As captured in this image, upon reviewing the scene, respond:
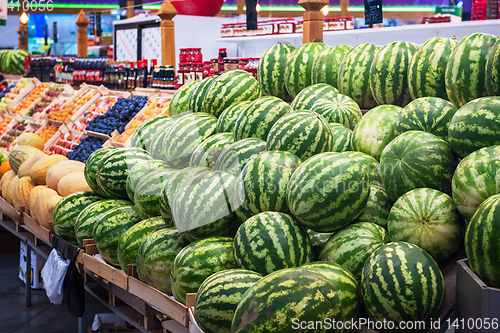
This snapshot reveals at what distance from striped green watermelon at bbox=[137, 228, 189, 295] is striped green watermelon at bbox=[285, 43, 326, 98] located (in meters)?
0.95

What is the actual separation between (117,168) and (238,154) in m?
0.84

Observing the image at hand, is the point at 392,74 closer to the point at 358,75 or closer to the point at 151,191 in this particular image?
the point at 358,75

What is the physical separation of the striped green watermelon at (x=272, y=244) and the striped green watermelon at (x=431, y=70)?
757mm

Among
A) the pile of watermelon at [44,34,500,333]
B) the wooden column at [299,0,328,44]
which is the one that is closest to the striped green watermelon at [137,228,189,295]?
the pile of watermelon at [44,34,500,333]

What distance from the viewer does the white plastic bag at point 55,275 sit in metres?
2.78

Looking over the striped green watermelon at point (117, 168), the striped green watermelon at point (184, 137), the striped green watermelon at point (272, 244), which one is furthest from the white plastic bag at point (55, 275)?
the striped green watermelon at point (272, 244)

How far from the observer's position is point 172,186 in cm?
182

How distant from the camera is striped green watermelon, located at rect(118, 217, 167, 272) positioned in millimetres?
1995

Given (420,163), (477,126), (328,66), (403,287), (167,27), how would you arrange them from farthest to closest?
(167,27) → (328,66) → (420,163) → (477,126) → (403,287)

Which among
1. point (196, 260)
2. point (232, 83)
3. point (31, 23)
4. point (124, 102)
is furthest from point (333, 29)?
point (31, 23)

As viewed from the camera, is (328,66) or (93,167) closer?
(328,66)

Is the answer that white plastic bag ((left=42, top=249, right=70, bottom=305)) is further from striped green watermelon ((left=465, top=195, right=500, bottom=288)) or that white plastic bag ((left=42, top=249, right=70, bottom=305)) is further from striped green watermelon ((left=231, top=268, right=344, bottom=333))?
striped green watermelon ((left=465, top=195, right=500, bottom=288))

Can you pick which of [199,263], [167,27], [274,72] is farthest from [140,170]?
[167,27]

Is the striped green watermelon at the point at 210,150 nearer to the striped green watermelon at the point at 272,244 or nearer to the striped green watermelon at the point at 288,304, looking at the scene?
the striped green watermelon at the point at 272,244
